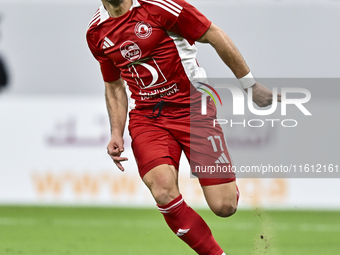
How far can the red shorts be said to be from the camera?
3744mm

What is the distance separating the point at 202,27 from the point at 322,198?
4.96 m

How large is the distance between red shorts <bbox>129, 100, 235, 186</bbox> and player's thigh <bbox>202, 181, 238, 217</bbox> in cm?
4

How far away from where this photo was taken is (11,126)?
822cm

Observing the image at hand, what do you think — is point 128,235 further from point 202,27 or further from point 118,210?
point 202,27

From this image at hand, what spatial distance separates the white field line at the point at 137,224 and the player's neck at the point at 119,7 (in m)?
3.89

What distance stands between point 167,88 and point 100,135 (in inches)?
175

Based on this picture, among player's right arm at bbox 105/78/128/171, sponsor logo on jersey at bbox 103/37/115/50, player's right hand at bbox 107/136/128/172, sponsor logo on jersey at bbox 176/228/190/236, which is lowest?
sponsor logo on jersey at bbox 176/228/190/236

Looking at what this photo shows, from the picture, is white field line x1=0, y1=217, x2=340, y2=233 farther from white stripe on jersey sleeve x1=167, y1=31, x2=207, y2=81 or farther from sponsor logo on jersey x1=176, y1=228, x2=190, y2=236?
white stripe on jersey sleeve x1=167, y1=31, x2=207, y2=81

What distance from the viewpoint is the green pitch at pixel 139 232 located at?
5.14 metres

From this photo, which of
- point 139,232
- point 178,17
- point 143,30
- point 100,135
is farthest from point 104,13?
point 100,135

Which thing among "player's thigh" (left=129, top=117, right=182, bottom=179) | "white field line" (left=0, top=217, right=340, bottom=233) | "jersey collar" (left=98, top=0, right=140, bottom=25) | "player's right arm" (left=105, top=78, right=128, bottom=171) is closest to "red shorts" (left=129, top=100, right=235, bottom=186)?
"player's thigh" (left=129, top=117, right=182, bottom=179)

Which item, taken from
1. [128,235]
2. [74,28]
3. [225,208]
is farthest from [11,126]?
[225,208]

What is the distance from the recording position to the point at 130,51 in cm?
364

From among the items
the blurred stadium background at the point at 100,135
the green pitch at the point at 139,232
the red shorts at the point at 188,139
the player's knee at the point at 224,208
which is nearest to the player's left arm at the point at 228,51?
the red shorts at the point at 188,139
